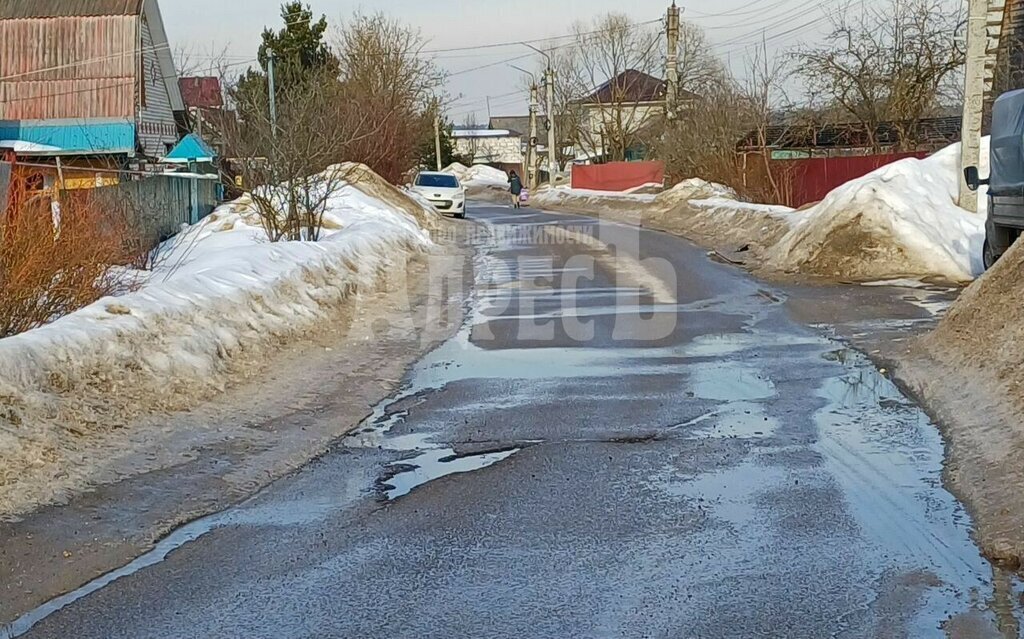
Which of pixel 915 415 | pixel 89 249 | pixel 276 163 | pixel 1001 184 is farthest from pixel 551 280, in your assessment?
pixel 915 415

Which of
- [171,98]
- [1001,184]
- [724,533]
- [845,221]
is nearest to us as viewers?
[724,533]

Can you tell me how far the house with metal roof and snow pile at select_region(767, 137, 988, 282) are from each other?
84.0 ft

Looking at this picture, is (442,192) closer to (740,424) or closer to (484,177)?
(740,424)

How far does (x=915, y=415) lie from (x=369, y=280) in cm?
992

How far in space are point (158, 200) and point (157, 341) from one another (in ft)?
42.8

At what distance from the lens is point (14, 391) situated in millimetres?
7211

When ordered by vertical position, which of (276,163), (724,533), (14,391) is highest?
(276,163)

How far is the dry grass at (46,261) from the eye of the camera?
10094mm

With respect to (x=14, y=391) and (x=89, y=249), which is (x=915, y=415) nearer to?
(x=14, y=391)

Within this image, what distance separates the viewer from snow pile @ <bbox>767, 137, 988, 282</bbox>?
18.9 metres

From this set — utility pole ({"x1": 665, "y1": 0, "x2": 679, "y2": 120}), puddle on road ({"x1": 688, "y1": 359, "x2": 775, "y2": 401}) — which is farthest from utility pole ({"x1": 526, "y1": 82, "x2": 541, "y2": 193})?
puddle on road ({"x1": 688, "y1": 359, "x2": 775, "y2": 401})

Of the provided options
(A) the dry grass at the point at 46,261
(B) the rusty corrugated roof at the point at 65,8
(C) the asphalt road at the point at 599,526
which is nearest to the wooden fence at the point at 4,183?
(A) the dry grass at the point at 46,261

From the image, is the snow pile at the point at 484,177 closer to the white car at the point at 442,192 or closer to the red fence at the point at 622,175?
the red fence at the point at 622,175

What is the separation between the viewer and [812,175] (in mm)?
34031
